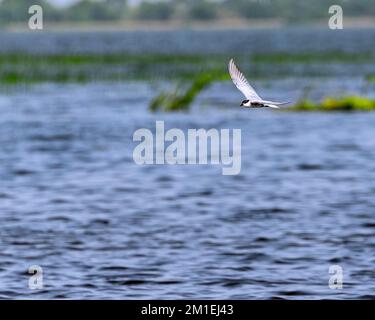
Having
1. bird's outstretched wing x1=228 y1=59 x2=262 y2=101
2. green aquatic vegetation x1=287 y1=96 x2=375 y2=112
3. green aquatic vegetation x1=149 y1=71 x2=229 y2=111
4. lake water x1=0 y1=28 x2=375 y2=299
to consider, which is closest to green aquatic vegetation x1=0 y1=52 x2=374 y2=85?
green aquatic vegetation x1=149 y1=71 x2=229 y2=111

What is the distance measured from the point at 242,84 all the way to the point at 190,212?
12343mm

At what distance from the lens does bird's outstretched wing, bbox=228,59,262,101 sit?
44.5 ft

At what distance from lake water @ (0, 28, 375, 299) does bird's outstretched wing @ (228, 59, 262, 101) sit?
476cm

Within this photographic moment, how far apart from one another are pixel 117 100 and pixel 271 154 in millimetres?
21636

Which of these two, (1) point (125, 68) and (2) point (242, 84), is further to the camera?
(1) point (125, 68)

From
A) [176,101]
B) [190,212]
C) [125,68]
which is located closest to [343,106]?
[176,101]

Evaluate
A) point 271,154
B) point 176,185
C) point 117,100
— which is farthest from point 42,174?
point 117,100

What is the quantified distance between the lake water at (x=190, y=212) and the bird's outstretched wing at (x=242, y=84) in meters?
4.76

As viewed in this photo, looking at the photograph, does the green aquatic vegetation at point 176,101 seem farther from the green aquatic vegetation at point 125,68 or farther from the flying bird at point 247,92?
the flying bird at point 247,92

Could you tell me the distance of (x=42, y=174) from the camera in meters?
33.2

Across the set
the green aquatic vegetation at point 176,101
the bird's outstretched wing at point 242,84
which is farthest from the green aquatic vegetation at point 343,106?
the bird's outstretched wing at point 242,84

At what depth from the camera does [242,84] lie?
13727mm

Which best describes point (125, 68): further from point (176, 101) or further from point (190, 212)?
point (190, 212)
